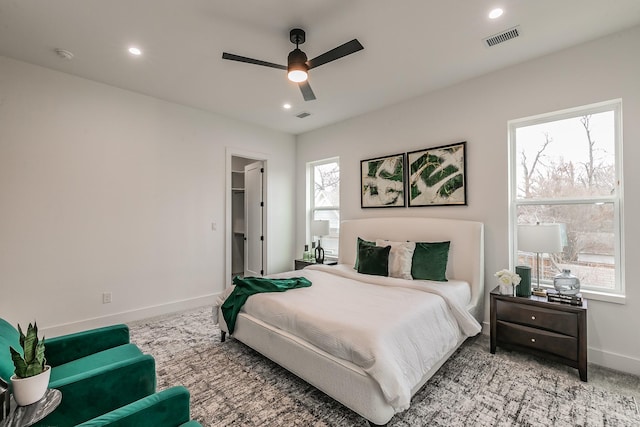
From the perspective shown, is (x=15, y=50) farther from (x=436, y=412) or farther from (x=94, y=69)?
(x=436, y=412)

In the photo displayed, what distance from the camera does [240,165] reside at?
21.5 ft

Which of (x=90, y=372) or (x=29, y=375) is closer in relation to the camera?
(x=29, y=375)

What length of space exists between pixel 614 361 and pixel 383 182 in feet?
9.71

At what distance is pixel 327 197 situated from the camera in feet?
17.1

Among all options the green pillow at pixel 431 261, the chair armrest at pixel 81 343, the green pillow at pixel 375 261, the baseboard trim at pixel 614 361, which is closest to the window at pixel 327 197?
the green pillow at pixel 375 261

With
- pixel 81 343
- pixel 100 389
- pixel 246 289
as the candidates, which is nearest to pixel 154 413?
pixel 100 389

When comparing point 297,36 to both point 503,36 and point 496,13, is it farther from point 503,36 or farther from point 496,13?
point 503,36

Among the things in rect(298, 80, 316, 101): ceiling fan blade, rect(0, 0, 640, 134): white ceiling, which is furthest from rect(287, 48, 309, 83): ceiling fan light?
rect(0, 0, 640, 134): white ceiling

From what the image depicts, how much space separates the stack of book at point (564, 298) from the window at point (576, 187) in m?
0.42

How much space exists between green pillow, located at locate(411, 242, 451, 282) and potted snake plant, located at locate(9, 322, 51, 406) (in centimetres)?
303

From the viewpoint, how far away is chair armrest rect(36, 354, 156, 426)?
4.40 ft

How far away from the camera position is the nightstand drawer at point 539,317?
239 centimetres

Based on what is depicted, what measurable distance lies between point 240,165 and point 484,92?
16.3ft

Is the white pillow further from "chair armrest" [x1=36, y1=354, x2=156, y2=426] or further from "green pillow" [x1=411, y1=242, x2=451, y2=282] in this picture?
"chair armrest" [x1=36, y1=354, x2=156, y2=426]
